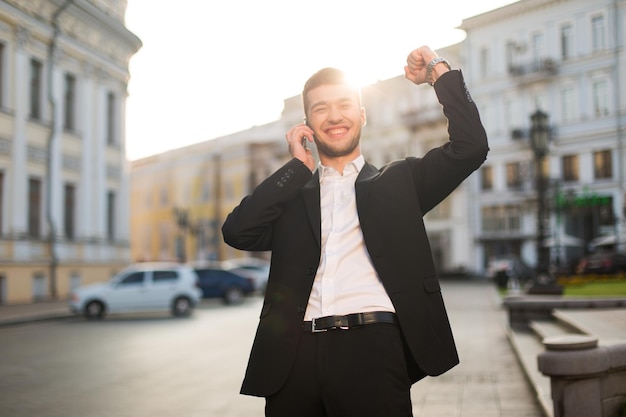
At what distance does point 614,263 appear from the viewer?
Result: 2908 centimetres

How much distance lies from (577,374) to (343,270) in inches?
117

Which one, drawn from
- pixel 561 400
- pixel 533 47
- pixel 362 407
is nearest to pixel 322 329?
pixel 362 407

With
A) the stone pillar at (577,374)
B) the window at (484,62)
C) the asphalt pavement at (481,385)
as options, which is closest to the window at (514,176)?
the window at (484,62)

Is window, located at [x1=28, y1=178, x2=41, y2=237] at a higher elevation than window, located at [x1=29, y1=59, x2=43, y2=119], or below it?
below

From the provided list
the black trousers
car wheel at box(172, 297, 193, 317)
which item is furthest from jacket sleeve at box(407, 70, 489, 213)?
car wheel at box(172, 297, 193, 317)

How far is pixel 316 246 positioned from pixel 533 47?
44974mm

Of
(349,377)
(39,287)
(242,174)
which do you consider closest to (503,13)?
(242,174)

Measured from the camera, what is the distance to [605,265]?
29.1 metres

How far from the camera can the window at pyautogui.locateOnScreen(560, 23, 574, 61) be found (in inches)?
1667

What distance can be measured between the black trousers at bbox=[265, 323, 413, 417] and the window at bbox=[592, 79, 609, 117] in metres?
41.2

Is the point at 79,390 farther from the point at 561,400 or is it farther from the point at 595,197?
the point at 595,197

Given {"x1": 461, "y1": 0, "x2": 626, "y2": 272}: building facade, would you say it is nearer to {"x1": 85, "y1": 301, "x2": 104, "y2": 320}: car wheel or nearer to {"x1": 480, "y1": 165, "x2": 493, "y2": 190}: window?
{"x1": 480, "y1": 165, "x2": 493, "y2": 190}: window

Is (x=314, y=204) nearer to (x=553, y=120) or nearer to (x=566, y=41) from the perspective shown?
(x=553, y=120)

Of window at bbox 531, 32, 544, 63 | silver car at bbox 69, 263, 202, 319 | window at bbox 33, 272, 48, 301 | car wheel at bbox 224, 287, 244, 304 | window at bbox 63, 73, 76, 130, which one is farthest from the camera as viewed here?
window at bbox 531, 32, 544, 63
